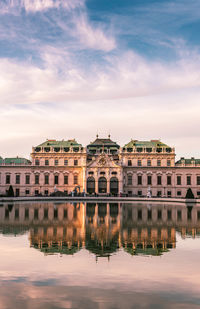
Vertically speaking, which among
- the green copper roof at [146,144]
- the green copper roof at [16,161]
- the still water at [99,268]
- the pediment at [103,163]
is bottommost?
the still water at [99,268]

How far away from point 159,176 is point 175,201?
33.3 m

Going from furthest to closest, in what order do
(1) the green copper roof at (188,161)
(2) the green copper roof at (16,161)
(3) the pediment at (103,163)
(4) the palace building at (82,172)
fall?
(1) the green copper roof at (188,161), (2) the green copper roof at (16,161), (4) the palace building at (82,172), (3) the pediment at (103,163)

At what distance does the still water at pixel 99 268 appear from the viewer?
12.5m

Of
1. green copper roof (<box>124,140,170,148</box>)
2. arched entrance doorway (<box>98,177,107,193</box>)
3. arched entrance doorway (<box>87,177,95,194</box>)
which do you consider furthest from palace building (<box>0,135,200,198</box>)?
arched entrance doorway (<box>98,177,107,193</box>)

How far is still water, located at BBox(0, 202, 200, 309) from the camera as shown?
12484mm

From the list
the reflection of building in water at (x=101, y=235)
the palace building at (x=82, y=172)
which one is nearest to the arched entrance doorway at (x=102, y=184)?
the palace building at (x=82, y=172)

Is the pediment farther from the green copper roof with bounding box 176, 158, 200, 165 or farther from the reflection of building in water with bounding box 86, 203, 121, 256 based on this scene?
the reflection of building in water with bounding box 86, 203, 121, 256

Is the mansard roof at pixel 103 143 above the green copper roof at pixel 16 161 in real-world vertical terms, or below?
above

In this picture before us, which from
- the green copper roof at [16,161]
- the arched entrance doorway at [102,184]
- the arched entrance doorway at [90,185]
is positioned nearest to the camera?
the arched entrance doorway at [90,185]

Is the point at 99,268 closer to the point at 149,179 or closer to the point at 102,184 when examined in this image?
the point at 102,184

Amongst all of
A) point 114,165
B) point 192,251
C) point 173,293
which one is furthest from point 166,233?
point 114,165

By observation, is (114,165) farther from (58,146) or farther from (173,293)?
(173,293)

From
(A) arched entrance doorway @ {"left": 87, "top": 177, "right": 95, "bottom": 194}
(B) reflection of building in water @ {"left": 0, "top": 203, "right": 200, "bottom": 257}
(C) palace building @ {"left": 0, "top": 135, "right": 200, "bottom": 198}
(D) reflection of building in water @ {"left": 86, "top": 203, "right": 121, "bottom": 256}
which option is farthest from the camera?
(C) palace building @ {"left": 0, "top": 135, "right": 200, "bottom": 198}

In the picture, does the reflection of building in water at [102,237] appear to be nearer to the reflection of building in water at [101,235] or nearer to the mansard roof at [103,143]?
the reflection of building in water at [101,235]
